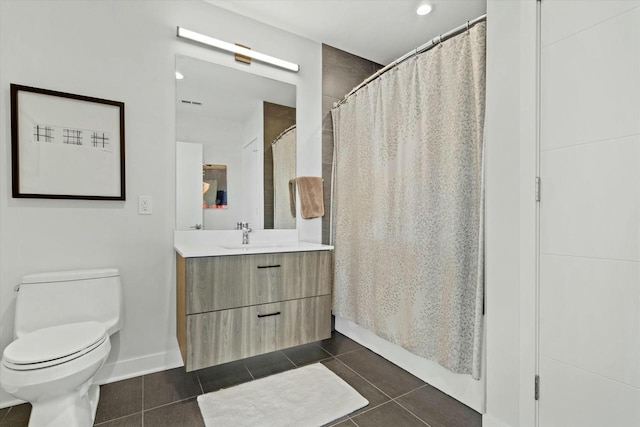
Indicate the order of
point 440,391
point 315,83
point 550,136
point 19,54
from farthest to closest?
point 315,83, point 440,391, point 19,54, point 550,136

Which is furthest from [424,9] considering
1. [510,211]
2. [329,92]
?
[510,211]

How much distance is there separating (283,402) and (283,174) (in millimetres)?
1640

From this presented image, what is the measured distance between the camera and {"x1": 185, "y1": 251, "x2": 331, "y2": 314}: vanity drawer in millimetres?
1677

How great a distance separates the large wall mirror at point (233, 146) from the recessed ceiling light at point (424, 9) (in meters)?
1.11

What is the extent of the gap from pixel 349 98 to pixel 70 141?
189 cm

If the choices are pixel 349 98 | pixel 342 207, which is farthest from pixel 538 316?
pixel 349 98

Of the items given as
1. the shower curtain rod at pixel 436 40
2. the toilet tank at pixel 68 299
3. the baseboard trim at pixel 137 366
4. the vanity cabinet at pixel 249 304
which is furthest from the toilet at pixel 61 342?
the shower curtain rod at pixel 436 40

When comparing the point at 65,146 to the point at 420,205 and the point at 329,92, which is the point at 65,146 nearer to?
the point at 329,92

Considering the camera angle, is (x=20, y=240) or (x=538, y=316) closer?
(x=538, y=316)

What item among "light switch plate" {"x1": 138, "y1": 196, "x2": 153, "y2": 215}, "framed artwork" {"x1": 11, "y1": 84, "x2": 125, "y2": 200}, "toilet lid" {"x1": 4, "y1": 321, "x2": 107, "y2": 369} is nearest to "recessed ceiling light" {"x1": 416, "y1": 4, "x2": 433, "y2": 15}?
"framed artwork" {"x1": 11, "y1": 84, "x2": 125, "y2": 200}

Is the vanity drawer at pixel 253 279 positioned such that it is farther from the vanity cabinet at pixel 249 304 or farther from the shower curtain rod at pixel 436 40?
the shower curtain rod at pixel 436 40

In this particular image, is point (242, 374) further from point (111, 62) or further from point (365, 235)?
point (111, 62)

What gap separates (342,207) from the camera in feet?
8.21

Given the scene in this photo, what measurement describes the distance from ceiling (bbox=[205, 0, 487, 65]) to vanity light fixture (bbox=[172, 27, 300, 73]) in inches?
10.8
